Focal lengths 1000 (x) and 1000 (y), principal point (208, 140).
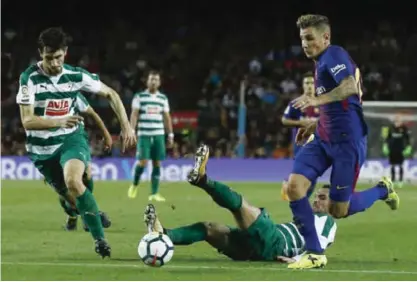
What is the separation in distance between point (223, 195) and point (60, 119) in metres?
1.92

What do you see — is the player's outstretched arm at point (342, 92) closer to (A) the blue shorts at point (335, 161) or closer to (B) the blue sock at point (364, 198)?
(A) the blue shorts at point (335, 161)

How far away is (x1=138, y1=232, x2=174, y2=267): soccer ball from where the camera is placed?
320 inches

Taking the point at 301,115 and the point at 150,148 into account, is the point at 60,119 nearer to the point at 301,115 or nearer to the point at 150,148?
the point at 301,115

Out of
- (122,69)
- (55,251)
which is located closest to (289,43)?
(122,69)

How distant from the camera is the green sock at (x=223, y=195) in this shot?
27.8ft

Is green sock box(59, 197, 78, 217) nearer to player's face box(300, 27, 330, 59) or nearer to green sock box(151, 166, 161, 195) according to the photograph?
player's face box(300, 27, 330, 59)

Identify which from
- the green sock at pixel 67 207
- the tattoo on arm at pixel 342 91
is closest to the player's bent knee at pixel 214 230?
the tattoo on arm at pixel 342 91

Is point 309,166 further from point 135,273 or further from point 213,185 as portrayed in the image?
point 135,273

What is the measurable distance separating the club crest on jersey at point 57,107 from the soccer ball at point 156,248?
2.16m

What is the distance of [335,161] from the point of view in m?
8.84

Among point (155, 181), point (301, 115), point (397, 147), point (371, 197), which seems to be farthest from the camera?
point (397, 147)

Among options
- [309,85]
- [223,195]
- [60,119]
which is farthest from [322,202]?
[309,85]

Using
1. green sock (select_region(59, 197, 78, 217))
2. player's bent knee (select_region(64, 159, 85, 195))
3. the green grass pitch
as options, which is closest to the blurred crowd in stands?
the green grass pitch

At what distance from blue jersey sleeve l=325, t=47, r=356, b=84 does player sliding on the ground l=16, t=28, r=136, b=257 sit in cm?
192
